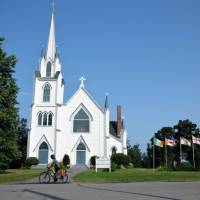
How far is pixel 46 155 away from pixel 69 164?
361cm

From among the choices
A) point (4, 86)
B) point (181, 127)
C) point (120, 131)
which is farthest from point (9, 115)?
point (181, 127)

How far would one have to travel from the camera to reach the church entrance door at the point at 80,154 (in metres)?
53.6

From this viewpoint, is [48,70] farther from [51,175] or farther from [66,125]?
[51,175]

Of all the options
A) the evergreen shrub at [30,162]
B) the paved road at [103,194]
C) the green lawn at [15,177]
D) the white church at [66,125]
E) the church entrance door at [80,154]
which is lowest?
the paved road at [103,194]

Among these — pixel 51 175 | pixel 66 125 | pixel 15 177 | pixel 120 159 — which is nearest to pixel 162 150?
pixel 120 159

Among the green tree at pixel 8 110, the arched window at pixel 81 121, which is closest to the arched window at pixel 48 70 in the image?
the arched window at pixel 81 121

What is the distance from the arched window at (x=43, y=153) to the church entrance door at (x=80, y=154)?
4505 millimetres

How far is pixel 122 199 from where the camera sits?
11008 millimetres

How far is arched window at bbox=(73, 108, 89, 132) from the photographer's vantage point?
180 ft

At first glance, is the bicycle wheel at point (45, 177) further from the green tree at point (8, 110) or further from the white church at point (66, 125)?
the white church at point (66, 125)

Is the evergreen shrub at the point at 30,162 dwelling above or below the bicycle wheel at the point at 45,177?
above

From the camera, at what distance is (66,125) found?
54.7 meters

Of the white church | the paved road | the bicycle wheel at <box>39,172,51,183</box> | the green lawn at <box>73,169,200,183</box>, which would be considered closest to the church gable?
the white church

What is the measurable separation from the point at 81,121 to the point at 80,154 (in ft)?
16.2
